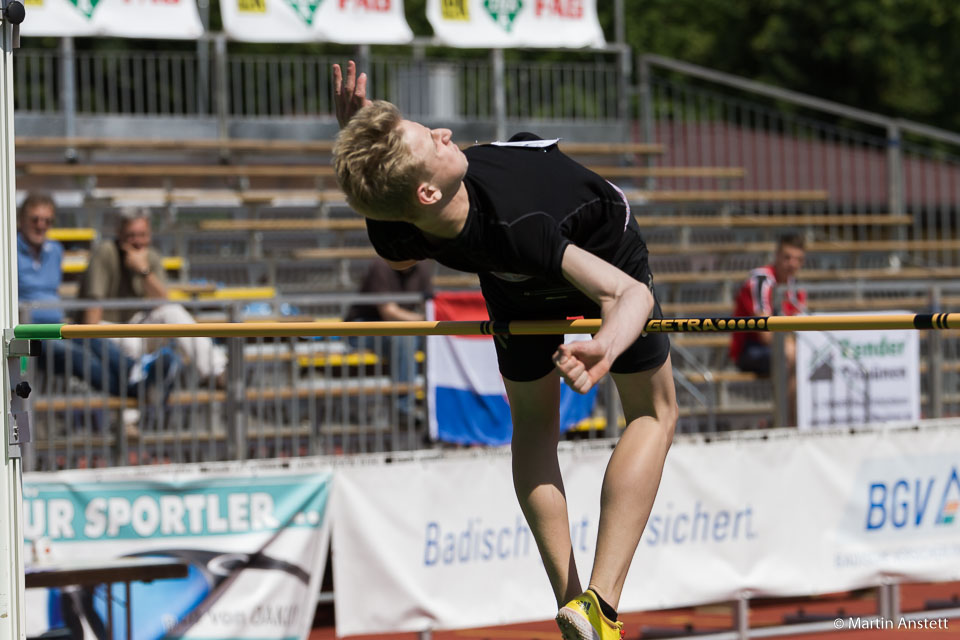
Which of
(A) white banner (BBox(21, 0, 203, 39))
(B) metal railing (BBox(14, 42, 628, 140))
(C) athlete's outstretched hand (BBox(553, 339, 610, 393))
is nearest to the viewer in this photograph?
(C) athlete's outstretched hand (BBox(553, 339, 610, 393))

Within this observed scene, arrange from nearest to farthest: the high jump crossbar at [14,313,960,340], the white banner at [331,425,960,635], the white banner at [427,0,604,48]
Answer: the high jump crossbar at [14,313,960,340] → the white banner at [331,425,960,635] → the white banner at [427,0,604,48]

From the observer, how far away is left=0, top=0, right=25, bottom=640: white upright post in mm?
3789

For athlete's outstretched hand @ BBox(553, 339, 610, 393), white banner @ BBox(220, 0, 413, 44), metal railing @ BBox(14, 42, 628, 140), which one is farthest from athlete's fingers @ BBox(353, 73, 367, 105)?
metal railing @ BBox(14, 42, 628, 140)

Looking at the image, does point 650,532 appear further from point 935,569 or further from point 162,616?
point 162,616

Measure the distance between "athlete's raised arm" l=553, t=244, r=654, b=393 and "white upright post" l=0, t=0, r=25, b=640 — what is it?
174 centimetres

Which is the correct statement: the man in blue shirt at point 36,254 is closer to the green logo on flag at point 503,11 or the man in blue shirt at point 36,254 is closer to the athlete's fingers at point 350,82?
the athlete's fingers at point 350,82

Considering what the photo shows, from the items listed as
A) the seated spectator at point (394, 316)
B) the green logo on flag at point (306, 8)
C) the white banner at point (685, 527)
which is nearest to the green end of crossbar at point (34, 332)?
the white banner at point (685, 527)

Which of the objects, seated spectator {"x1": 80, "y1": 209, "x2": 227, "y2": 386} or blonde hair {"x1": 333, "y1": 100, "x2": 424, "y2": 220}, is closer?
blonde hair {"x1": 333, "y1": 100, "x2": 424, "y2": 220}

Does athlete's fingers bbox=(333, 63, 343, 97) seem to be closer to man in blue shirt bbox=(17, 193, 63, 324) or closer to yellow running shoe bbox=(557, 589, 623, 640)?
yellow running shoe bbox=(557, 589, 623, 640)

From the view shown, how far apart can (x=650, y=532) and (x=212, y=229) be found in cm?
638

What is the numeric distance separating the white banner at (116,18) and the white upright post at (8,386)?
28.6 feet

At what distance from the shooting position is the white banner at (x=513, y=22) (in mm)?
13359

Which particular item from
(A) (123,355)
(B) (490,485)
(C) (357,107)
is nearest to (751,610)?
(B) (490,485)

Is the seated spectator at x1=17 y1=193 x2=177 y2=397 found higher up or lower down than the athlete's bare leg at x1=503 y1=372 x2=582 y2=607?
higher up
